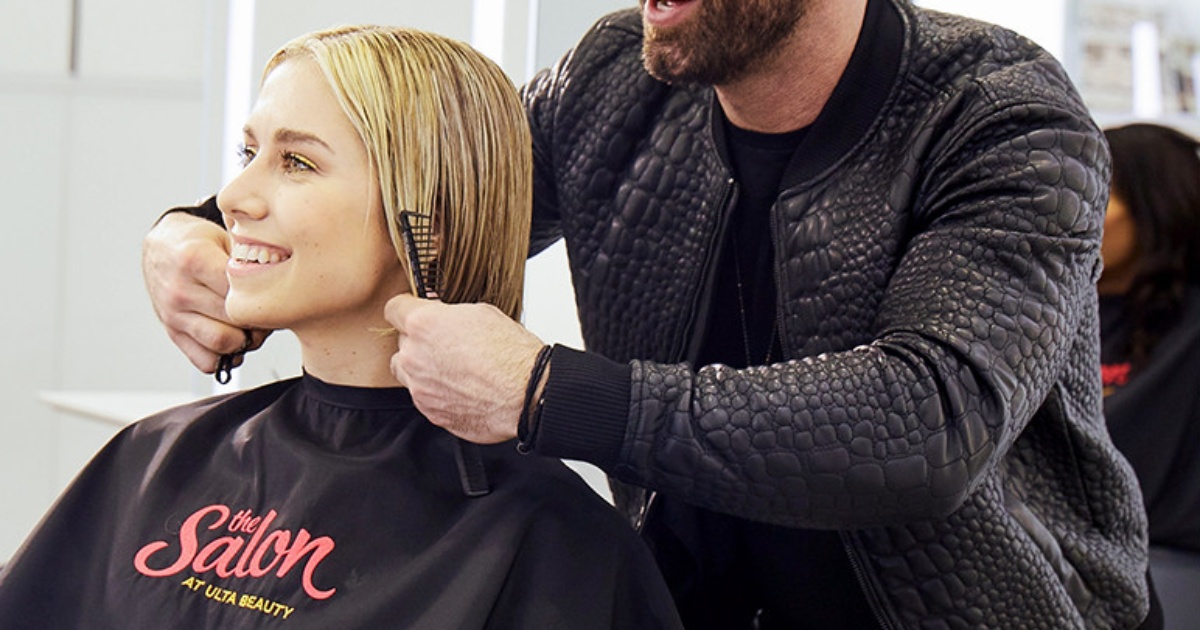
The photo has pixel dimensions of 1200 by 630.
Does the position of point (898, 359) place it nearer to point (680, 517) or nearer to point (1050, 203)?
point (1050, 203)

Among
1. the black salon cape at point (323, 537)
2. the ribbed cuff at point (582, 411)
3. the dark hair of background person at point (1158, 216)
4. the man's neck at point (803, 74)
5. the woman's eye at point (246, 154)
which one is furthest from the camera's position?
the dark hair of background person at point (1158, 216)

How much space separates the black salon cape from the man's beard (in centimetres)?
52

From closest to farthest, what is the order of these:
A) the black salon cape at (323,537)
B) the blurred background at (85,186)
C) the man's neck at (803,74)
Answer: the black salon cape at (323,537), the man's neck at (803,74), the blurred background at (85,186)

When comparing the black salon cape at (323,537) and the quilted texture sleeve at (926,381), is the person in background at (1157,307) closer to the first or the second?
the quilted texture sleeve at (926,381)

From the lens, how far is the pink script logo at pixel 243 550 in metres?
1.51

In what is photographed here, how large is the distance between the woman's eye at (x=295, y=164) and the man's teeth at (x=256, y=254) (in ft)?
0.31

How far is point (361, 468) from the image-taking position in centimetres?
158

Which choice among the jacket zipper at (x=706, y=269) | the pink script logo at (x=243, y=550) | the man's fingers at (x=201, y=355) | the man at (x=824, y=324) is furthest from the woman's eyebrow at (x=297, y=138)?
the jacket zipper at (x=706, y=269)

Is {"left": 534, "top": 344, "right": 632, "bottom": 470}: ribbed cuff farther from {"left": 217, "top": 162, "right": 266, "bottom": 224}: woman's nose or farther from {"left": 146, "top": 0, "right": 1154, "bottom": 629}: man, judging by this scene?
{"left": 217, "top": 162, "right": 266, "bottom": 224}: woman's nose

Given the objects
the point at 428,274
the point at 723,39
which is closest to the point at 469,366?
the point at 428,274

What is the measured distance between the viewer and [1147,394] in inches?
146

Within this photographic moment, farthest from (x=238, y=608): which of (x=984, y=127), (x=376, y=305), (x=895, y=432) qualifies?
(x=984, y=127)

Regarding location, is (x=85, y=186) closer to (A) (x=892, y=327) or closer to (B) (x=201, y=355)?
(B) (x=201, y=355)

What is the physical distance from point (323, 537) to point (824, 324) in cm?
Result: 66
